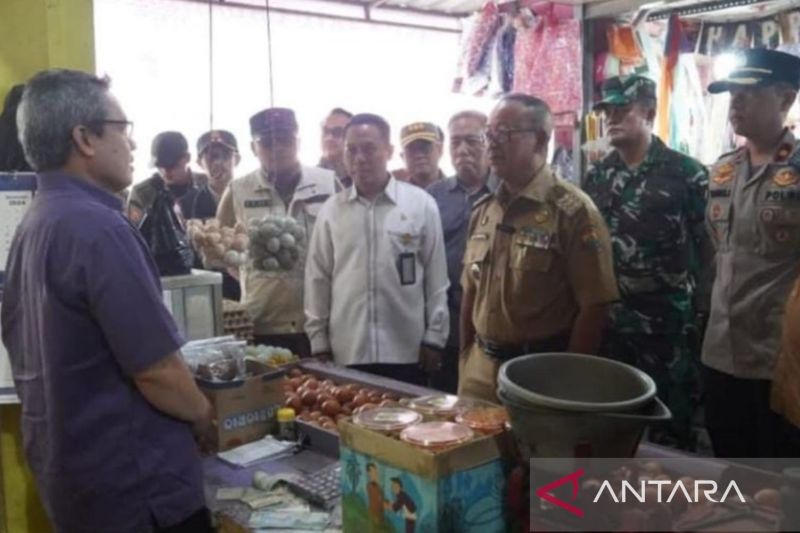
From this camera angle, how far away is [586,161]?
3.84m

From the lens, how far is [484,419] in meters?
1.55

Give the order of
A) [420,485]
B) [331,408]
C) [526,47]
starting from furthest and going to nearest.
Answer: [526,47] → [331,408] → [420,485]

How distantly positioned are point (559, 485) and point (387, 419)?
0.46 meters

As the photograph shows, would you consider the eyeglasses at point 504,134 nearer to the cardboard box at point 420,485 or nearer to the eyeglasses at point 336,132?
the cardboard box at point 420,485

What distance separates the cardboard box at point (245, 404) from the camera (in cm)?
210

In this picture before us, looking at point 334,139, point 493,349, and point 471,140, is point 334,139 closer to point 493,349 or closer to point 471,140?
point 471,140

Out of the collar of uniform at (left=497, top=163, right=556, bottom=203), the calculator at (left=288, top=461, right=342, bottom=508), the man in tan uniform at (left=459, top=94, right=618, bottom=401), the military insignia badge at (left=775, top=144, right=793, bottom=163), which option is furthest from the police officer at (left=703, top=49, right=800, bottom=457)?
the calculator at (left=288, top=461, right=342, bottom=508)

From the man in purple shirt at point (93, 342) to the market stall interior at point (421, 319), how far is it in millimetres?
203

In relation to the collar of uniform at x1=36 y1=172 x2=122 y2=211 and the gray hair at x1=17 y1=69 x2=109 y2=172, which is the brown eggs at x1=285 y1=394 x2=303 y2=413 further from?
the gray hair at x1=17 y1=69 x2=109 y2=172

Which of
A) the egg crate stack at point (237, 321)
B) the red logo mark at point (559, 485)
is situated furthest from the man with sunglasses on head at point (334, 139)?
the red logo mark at point (559, 485)

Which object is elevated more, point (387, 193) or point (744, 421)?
point (387, 193)

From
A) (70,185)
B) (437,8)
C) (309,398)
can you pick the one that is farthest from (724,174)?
(437,8)

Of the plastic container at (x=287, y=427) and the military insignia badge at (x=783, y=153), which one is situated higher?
the military insignia badge at (x=783, y=153)

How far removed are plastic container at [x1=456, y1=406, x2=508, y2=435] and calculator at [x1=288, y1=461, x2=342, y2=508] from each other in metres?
0.36
